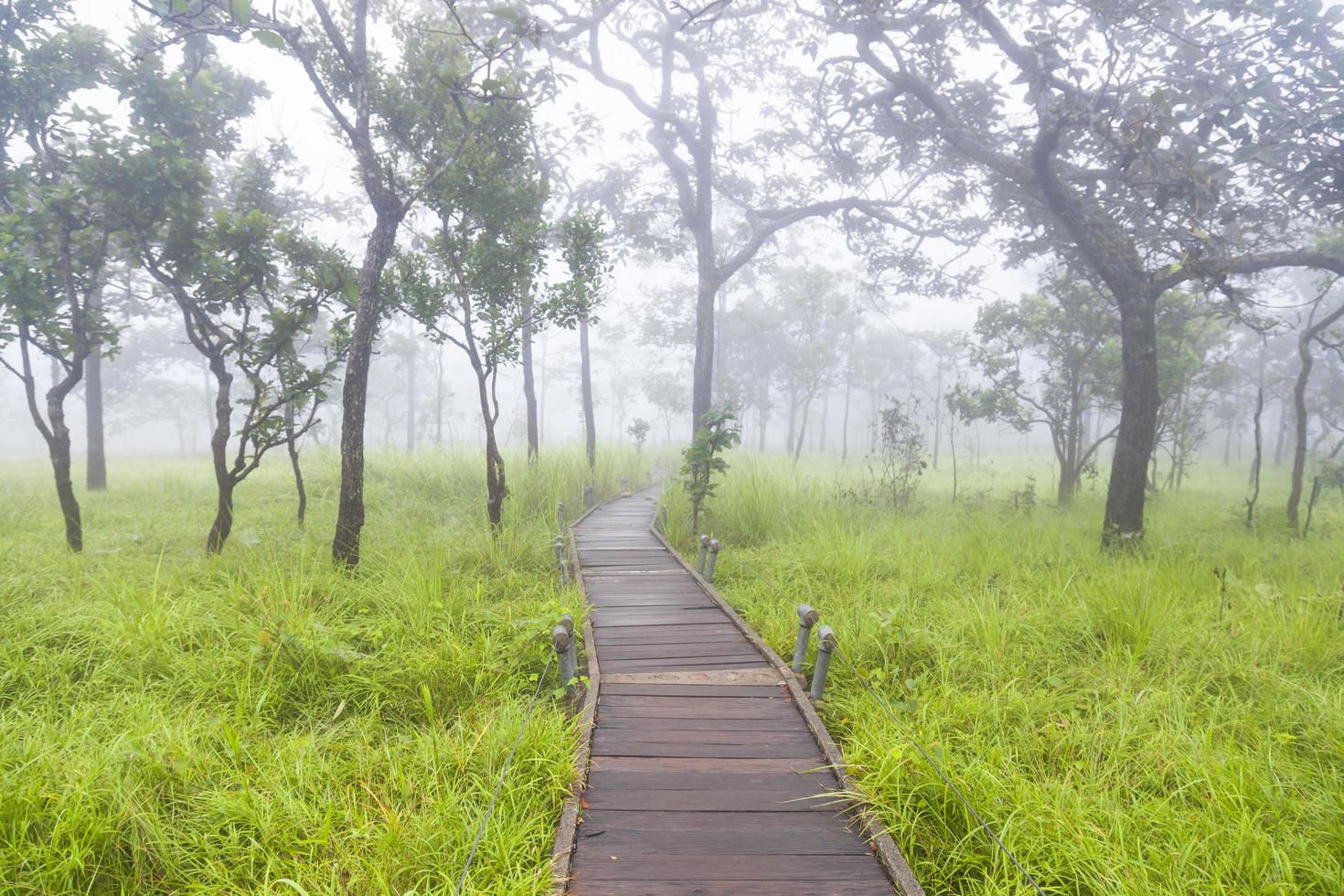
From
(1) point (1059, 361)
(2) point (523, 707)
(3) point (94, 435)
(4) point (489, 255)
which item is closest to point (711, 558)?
(2) point (523, 707)

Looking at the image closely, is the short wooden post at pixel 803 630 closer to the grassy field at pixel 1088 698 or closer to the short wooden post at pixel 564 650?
the grassy field at pixel 1088 698

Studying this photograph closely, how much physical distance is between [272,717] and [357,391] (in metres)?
3.20

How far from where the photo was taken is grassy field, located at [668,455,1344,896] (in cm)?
249

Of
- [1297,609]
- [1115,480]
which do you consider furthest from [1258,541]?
[1297,609]

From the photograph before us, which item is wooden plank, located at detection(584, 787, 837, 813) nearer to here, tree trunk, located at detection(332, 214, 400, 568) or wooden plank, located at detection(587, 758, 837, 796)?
wooden plank, located at detection(587, 758, 837, 796)

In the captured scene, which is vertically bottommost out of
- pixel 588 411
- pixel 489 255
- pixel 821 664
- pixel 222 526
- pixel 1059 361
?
pixel 821 664

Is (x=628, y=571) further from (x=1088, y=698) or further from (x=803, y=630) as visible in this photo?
(x=1088, y=698)

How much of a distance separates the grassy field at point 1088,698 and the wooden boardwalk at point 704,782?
0.34 metres

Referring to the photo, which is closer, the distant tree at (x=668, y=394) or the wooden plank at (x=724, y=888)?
the wooden plank at (x=724, y=888)

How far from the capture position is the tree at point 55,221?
5801mm

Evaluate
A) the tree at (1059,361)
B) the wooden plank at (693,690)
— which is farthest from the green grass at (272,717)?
the tree at (1059,361)

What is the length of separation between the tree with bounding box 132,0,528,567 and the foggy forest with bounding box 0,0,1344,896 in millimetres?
56

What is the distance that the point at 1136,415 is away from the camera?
24.3ft

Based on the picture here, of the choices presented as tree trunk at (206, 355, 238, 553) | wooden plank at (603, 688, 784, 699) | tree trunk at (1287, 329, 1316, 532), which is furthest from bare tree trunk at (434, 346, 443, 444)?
tree trunk at (1287, 329, 1316, 532)
